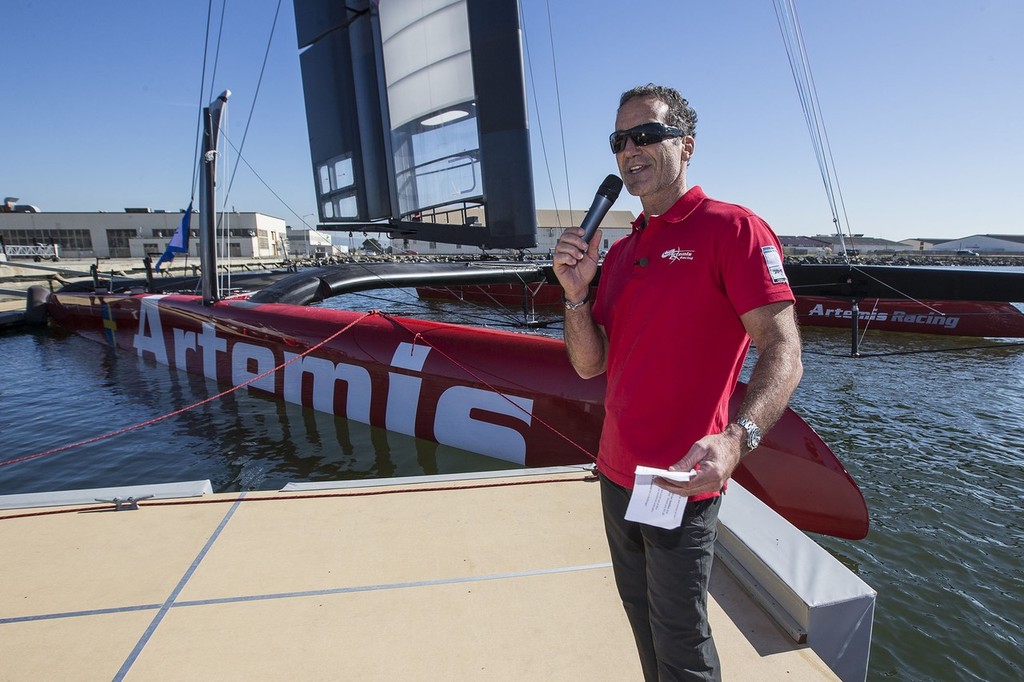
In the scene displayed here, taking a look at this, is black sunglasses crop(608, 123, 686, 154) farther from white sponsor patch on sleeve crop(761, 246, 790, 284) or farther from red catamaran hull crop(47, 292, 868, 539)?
red catamaran hull crop(47, 292, 868, 539)

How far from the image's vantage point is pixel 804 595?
1.58m

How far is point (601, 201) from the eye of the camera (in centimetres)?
133

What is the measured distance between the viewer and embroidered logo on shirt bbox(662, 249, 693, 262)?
1.15 meters

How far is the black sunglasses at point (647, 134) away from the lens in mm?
1194

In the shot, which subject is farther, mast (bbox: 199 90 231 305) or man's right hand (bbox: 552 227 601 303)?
mast (bbox: 199 90 231 305)

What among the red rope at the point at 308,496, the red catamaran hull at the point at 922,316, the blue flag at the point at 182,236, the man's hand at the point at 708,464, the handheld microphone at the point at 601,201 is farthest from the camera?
the red catamaran hull at the point at 922,316

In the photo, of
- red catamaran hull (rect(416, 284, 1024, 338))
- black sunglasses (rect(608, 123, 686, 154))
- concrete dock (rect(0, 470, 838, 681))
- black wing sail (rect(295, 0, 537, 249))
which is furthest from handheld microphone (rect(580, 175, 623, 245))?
red catamaran hull (rect(416, 284, 1024, 338))

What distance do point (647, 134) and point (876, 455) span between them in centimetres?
460

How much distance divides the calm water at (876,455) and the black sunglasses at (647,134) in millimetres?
2387

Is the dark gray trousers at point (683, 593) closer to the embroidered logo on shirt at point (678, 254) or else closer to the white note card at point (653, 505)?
the white note card at point (653, 505)

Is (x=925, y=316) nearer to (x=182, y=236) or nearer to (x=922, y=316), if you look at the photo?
(x=922, y=316)

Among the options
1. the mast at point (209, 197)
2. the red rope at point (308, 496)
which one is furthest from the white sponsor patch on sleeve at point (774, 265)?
the mast at point (209, 197)

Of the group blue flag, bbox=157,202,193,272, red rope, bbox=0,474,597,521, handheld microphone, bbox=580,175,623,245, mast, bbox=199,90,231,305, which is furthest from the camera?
blue flag, bbox=157,202,193,272

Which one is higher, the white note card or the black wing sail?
the black wing sail
